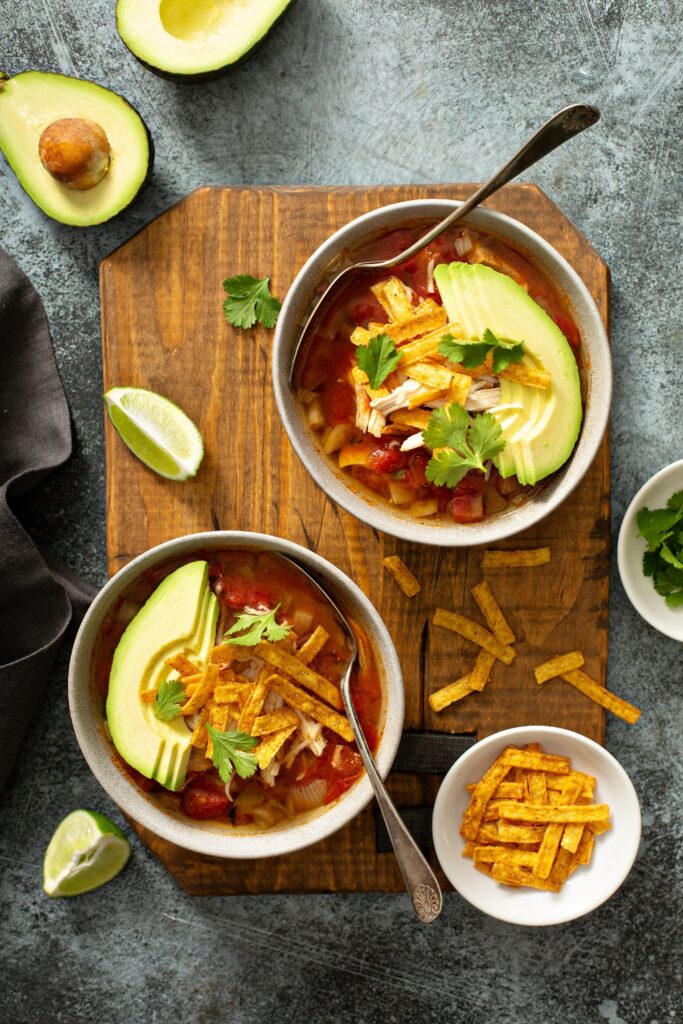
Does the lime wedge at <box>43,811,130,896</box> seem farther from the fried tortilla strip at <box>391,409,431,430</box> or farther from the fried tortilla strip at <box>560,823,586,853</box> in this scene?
the fried tortilla strip at <box>391,409,431,430</box>

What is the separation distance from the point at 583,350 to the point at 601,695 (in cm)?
102

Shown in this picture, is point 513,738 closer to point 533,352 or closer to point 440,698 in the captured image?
point 440,698

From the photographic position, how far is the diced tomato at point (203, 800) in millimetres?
2428

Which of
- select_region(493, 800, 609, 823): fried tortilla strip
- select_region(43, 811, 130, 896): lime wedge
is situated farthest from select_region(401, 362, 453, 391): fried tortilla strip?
select_region(43, 811, 130, 896): lime wedge

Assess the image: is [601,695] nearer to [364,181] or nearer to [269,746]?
[269,746]

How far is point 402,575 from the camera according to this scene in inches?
103

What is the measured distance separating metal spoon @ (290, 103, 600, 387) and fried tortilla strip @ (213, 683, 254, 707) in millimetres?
814

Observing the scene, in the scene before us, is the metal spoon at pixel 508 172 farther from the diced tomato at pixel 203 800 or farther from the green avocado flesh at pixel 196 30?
the diced tomato at pixel 203 800

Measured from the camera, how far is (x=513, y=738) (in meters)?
2.53

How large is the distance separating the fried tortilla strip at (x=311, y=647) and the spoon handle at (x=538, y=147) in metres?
1.03

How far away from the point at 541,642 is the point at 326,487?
2.73 ft

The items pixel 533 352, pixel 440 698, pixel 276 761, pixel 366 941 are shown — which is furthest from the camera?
pixel 366 941

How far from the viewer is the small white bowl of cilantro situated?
8.54 ft

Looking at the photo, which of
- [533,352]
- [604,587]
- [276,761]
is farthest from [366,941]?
[533,352]
